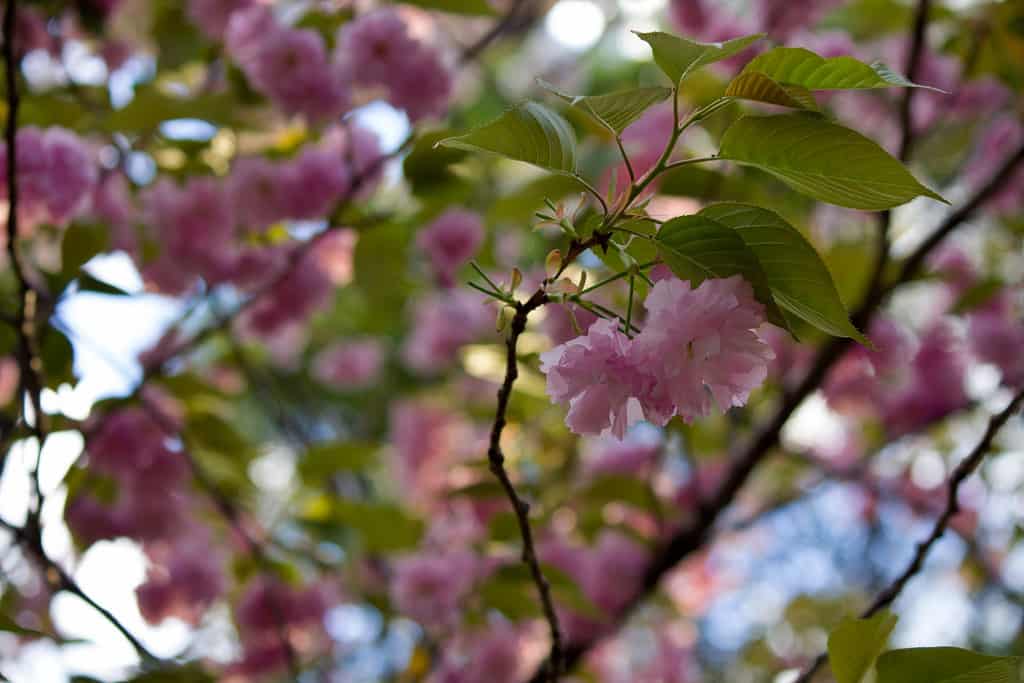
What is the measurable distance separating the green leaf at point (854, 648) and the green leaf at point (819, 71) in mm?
333

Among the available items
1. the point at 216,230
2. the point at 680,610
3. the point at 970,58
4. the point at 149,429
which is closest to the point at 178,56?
the point at 216,230

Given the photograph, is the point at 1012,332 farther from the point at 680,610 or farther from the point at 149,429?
the point at 149,429

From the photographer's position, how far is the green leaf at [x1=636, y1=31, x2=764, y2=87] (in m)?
0.51

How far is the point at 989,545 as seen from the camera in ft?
6.65

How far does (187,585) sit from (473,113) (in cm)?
95

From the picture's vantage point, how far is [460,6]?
1.28m

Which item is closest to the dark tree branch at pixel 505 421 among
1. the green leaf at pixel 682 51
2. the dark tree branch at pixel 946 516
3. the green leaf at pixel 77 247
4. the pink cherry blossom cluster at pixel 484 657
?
the green leaf at pixel 682 51

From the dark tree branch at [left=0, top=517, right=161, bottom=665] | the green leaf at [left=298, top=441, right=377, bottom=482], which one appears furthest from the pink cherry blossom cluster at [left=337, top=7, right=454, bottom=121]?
the dark tree branch at [left=0, top=517, right=161, bottom=665]

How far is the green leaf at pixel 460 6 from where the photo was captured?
4.20 ft

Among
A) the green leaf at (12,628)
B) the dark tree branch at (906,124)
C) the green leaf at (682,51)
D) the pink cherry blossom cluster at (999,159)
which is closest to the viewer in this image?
the green leaf at (682,51)

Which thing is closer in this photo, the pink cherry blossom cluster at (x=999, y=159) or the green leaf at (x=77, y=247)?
the green leaf at (x=77, y=247)

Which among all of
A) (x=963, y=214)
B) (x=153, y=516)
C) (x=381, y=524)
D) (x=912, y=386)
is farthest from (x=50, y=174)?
(x=912, y=386)

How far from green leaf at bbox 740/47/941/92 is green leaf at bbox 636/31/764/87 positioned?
0.02m

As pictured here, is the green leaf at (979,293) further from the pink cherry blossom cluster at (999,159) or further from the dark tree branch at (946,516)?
the dark tree branch at (946,516)
